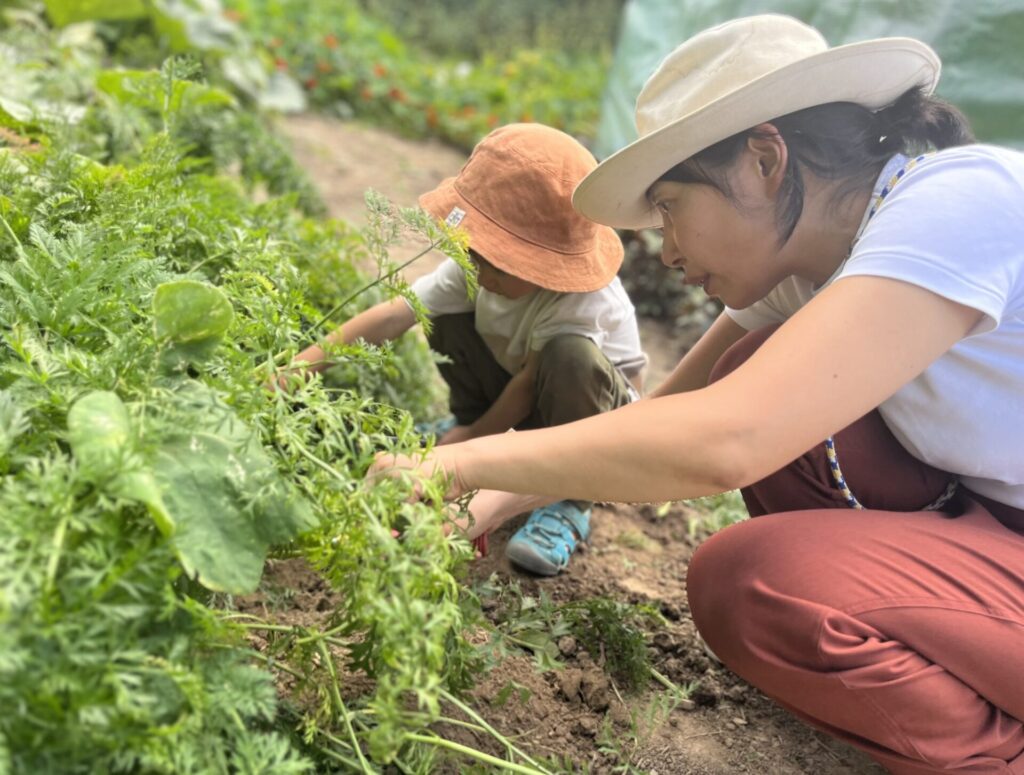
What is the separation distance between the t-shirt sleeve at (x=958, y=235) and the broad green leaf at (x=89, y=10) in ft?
14.6

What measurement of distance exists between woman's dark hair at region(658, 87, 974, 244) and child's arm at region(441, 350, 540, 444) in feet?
2.49

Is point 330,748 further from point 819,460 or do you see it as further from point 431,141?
point 431,141

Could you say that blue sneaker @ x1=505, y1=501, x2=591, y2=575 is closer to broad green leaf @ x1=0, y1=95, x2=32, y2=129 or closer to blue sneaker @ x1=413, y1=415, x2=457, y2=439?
blue sneaker @ x1=413, y1=415, x2=457, y2=439

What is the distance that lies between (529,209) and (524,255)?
10cm

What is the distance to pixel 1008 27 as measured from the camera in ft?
10.6

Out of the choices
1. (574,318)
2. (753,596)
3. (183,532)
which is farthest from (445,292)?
(183,532)

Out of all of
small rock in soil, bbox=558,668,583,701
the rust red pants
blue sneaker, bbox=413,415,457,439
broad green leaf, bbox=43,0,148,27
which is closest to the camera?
the rust red pants

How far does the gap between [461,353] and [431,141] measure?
441 cm

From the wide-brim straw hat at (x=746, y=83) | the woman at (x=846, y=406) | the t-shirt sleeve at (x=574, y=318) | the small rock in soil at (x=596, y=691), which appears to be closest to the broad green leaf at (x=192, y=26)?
the t-shirt sleeve at (x=574, y=318)

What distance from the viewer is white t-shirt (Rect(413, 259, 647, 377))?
2.31 metres

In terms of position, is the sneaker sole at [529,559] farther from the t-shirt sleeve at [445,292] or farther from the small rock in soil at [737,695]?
the t-shirt sleeve at [445,292]

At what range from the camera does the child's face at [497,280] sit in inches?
86.5

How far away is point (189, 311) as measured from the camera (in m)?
1.33

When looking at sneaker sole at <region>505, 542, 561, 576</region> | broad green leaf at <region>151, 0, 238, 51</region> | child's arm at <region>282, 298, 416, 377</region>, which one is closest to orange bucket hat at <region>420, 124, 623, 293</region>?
child's arm at <region>282, 298, 416, 377</region>
